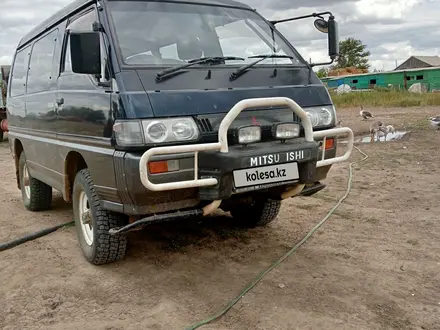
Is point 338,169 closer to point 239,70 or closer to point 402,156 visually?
point 402,156

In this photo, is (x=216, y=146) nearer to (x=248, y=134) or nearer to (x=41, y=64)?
(x=248, y=134)

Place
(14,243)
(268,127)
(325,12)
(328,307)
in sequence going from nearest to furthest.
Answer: (328,307), (268,127), (325,12), (14,243)

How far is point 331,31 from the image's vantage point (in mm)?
4367

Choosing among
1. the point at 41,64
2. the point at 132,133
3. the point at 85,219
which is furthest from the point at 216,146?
the point at 41,64

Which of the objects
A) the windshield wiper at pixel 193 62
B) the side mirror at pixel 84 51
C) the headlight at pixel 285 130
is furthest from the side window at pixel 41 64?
the headlight at pixel 285 130

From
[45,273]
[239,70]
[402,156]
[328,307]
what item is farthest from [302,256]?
[402,156]

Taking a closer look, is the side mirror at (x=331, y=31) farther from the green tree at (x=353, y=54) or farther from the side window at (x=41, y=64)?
the green tree at (x=353, y=54)

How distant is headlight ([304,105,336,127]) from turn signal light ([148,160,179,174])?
1222 mm

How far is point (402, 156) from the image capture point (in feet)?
29.4

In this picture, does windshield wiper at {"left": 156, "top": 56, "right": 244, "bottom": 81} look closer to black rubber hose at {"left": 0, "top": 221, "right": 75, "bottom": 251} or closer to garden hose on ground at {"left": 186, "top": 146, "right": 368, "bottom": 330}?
garden hose on ground at {"left": 186, "top": 146, "right": 368, "bottom": 330}

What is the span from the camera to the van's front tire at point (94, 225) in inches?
145

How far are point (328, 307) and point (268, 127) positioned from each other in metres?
1.30

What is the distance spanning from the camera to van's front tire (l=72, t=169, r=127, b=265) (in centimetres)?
367

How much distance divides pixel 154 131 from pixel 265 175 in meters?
0.81
